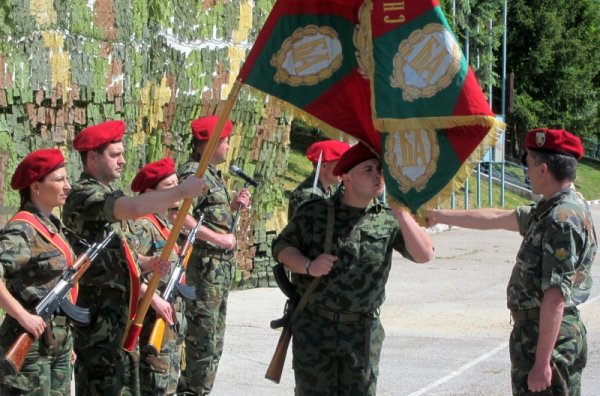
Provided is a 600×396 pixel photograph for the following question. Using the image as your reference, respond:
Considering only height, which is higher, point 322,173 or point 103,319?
point 322,173

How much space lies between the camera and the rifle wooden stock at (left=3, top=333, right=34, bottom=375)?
17.2 feet

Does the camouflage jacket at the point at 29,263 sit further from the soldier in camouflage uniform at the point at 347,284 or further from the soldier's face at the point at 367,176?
the soldier's face at the point at 367,176

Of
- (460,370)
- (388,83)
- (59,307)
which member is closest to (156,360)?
(59,307)

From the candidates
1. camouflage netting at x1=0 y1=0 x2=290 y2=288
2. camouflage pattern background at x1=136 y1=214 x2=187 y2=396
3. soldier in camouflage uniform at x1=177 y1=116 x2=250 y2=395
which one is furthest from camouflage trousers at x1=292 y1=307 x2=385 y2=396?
camouflage netting at x1=0 y1=0 x2=290 y2=288

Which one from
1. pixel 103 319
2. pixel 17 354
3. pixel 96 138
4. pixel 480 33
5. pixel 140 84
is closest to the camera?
pixel 17 354

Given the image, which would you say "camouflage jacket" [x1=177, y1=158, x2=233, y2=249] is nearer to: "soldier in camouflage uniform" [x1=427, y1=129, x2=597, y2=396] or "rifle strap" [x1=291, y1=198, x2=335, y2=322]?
"rifle strap" [x1=291, y1=198, x2=335, y2=322]

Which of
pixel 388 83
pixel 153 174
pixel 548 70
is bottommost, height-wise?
pixel 548 70

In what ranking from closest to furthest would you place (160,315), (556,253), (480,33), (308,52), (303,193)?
(556,253)
(308,52)
(160,315)
(303,193)
(480,33)

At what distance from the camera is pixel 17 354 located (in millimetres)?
5270

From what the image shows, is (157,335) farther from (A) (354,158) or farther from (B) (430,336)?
(B) (430,336)

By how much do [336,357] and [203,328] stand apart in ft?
7.56

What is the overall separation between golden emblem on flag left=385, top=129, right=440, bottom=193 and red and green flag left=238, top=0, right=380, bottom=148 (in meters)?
0.27

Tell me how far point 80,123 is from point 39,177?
3.81 metres

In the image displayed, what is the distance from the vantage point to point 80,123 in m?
9.43
